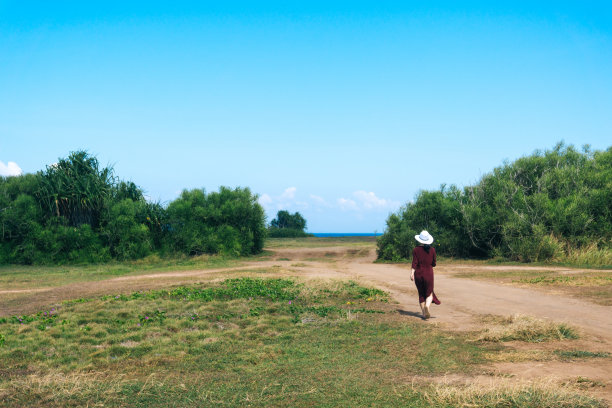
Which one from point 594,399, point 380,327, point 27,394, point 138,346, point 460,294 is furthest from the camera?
point 460,294

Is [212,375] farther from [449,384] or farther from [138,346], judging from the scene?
[449,384]

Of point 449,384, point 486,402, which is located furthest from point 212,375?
point 486,402

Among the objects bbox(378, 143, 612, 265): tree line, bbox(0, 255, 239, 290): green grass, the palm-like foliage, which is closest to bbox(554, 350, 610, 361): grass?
bbox(378, 143, 612, 265): tree line

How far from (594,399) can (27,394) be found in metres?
6.74

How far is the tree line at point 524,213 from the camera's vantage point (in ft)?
75.0

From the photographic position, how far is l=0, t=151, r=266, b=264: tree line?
2650 centimetres

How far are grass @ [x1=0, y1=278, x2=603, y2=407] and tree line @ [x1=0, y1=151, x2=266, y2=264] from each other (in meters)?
17.0

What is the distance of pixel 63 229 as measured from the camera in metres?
26.5

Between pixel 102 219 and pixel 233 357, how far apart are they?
24341mm

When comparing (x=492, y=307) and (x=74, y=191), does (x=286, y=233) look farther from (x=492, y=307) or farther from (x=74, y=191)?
(x=492, y=307)

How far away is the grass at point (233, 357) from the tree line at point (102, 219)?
668 inches

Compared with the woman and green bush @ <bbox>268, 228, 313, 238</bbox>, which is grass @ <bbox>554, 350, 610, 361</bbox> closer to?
the woman

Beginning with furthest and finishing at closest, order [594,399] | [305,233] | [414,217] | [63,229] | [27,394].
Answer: [305,233], [414,217], [63,229], [27,394], [594,399]

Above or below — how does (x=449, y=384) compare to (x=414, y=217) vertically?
below
